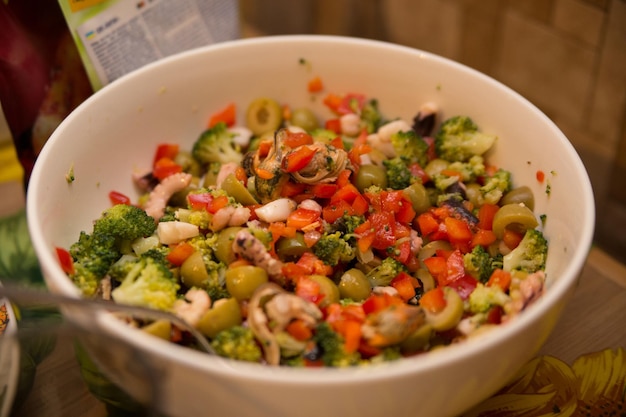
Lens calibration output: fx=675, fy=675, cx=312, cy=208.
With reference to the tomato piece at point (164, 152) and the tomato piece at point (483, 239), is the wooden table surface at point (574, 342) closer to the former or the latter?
the tomato piece at point (483, 239)

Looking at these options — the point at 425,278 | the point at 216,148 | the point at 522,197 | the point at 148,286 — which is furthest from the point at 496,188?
the point at 148,286

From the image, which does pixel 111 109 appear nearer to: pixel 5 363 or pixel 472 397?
pixel 5 363

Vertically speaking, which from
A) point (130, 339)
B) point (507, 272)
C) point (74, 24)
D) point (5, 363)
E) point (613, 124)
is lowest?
point (613, 124)

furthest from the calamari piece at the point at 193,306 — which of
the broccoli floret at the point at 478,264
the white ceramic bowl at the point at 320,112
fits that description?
the broccoli floret at the point at 478,264

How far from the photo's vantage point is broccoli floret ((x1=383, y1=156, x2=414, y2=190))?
140cm

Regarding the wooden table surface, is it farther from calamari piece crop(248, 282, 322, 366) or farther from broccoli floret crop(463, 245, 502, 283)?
calamari piece crop(248, 282, 322, 366)

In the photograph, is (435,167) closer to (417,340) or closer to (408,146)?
(408,146)

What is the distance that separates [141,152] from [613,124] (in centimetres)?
138

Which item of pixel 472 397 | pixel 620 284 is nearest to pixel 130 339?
pixel 472 397

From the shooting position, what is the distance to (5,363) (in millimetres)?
1096

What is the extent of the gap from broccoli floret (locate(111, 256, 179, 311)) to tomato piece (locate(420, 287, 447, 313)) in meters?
0.43

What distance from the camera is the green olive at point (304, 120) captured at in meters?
1.59

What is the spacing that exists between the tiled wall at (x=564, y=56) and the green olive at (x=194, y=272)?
1372 millimetres

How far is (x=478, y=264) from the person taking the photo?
1.22 meters
